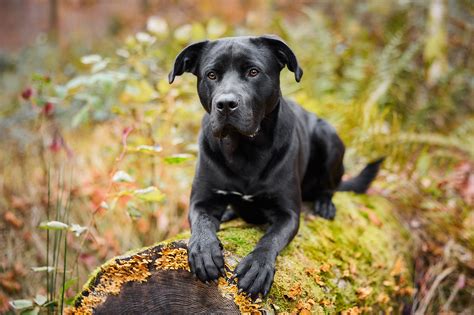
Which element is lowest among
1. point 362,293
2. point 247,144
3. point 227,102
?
point 362,293

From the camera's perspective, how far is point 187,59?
2.80 m

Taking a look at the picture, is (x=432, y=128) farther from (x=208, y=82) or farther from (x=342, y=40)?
(x=208, y=82)

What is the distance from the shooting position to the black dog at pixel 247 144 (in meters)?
2.44

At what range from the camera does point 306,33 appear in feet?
24.2

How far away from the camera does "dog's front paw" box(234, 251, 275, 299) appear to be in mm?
2080

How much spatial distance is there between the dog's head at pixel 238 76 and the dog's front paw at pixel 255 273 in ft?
2.17

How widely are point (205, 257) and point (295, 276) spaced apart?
0.57 metres

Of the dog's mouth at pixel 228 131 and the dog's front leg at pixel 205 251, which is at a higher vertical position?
the dog's mouth at pixel 228 131

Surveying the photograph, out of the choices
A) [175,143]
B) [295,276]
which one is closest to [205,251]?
[295,276]

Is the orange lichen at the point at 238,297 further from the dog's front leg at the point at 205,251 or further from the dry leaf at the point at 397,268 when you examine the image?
the dry leaf at the point at 397,268

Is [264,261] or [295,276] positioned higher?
[264,261]

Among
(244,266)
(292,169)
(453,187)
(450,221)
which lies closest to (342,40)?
(453,187)

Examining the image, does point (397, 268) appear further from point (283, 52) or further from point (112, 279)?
point (112, 279)

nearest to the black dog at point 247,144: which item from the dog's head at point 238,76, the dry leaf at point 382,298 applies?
the dog's head at point 238,76
